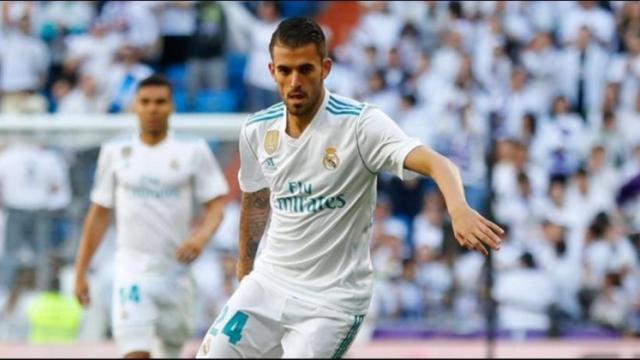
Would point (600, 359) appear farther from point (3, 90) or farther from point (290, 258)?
point (3, 90)

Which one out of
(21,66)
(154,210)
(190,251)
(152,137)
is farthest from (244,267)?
(21,66)

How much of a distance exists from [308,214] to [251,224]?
501 mm

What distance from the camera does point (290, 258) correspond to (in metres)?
6.99

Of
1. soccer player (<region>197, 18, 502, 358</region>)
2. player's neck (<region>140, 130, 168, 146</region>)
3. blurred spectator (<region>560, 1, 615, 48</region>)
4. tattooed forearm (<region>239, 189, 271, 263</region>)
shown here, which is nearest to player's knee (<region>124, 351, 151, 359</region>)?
player's neck (<region>140, 130, 168, 146</region>)

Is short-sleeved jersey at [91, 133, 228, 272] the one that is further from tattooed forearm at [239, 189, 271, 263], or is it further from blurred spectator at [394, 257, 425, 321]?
tattooed forearm at [239, 189, 271, 263]

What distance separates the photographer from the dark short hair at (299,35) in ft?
22.1

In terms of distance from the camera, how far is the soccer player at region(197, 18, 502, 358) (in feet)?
22.2

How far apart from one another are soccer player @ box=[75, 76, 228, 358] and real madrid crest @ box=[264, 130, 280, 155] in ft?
10.9

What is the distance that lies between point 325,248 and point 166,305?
3.74m

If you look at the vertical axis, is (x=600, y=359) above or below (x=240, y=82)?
below

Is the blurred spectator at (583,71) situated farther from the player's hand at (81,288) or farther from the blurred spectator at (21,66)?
the player's hand at (81,288)

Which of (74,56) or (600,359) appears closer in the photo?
(600,359)

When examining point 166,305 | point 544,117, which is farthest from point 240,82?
point 166,305

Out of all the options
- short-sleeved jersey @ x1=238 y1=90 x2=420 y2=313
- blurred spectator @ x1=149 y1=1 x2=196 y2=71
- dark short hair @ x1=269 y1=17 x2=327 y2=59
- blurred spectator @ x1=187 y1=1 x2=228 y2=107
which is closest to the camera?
dark short hair @ x1=269 y1=17 x2=327 y2=59
